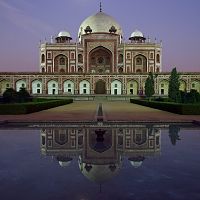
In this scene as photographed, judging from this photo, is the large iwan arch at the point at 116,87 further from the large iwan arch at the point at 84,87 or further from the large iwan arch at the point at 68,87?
the large iwan arch at the point at 68,87

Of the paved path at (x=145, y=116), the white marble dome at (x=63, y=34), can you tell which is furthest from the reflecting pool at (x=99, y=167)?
the white marble dome at (x=63, y=34)

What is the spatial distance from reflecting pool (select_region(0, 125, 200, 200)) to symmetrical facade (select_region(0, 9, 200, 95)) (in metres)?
35.9

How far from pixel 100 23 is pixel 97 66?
760cm

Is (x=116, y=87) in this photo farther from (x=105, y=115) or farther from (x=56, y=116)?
(x=56, y=116)

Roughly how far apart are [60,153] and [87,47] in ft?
144

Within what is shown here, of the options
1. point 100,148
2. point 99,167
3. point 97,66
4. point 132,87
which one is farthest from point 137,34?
point 99,167

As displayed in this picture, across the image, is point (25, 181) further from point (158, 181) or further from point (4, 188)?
point (158, 181)

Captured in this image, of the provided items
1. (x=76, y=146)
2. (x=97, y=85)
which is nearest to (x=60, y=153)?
(x=76, y=146)

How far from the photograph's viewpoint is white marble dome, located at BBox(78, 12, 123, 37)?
5053 cm

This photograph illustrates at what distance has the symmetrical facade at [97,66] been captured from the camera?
43438 mm

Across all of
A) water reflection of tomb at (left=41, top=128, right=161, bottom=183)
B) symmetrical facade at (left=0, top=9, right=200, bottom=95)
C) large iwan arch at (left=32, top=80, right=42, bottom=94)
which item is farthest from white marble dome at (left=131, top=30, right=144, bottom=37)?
water reflection of tomb at (left=41, top=128, right=161, bottom=183)

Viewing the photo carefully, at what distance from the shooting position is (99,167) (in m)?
4.64

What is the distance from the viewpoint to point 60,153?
577 cm

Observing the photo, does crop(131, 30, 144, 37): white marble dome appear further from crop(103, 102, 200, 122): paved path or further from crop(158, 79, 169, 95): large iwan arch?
crop(103, 102, 200, 122): paved path
